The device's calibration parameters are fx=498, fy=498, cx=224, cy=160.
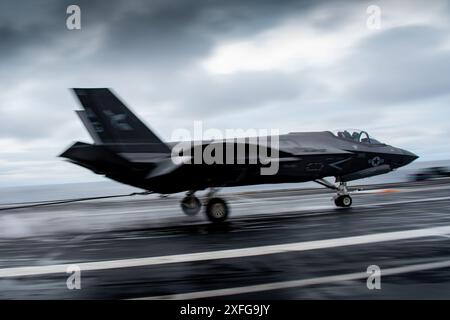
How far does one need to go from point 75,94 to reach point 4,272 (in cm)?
803

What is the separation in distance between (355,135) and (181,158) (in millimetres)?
7707

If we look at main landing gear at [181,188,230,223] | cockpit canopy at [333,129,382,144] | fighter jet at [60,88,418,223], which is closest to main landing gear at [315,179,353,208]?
fighter jet at [60,88,418,223]

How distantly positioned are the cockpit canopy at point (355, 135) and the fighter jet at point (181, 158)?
0.89 m

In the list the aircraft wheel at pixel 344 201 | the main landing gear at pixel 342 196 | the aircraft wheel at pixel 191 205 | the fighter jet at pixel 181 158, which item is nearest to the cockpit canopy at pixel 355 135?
the fighter jet at pixel 181 158

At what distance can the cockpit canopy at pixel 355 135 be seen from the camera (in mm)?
19566

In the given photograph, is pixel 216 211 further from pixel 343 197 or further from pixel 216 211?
pixel 343 197

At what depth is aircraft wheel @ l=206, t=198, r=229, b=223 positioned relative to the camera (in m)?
16.5

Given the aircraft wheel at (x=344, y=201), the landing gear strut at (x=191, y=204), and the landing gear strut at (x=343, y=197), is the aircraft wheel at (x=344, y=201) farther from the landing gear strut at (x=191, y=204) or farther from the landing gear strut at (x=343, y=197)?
the landing gear strut at (x=191, y=204)

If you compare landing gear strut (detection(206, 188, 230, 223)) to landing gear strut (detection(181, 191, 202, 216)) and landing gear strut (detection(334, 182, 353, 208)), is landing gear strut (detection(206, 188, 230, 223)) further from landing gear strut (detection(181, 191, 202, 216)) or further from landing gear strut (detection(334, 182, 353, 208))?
landing gear strut (detection(334, 182, 353, 208))

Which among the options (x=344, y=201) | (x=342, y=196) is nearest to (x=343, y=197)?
(x=342, y=196)

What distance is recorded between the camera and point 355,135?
19.7 meters

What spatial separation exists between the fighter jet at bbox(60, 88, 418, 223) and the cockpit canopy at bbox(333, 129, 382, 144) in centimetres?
89
